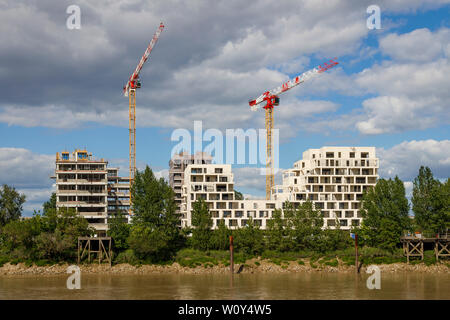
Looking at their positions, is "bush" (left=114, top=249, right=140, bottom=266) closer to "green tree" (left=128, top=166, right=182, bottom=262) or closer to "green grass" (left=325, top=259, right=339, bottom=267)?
"green tree" (left=128, top=166, right=182, bottom=262)

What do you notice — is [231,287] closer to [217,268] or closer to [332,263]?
[217,268]

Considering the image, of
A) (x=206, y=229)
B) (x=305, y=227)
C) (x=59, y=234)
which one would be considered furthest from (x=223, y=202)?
(x=59, y=234)

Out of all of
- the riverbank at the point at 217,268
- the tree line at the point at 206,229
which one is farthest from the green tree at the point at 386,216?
the riverbank at the point at 217,268

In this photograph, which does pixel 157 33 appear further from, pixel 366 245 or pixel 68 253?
pixel 366 245

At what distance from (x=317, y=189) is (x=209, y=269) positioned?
44.6m

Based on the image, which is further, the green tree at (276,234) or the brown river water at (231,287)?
the green tree at (276,234)

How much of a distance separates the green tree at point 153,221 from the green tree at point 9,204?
3110cm

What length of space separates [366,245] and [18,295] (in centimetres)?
7063

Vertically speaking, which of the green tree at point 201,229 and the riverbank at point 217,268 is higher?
the green tree at point 201,229

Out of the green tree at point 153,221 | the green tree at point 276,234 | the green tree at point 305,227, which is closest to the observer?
the green tree at point 153,221

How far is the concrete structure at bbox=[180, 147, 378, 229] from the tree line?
20.1 m

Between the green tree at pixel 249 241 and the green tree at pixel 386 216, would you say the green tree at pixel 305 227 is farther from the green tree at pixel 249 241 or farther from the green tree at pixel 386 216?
the green tree at pixel 386 216

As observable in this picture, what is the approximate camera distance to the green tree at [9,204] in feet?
399
